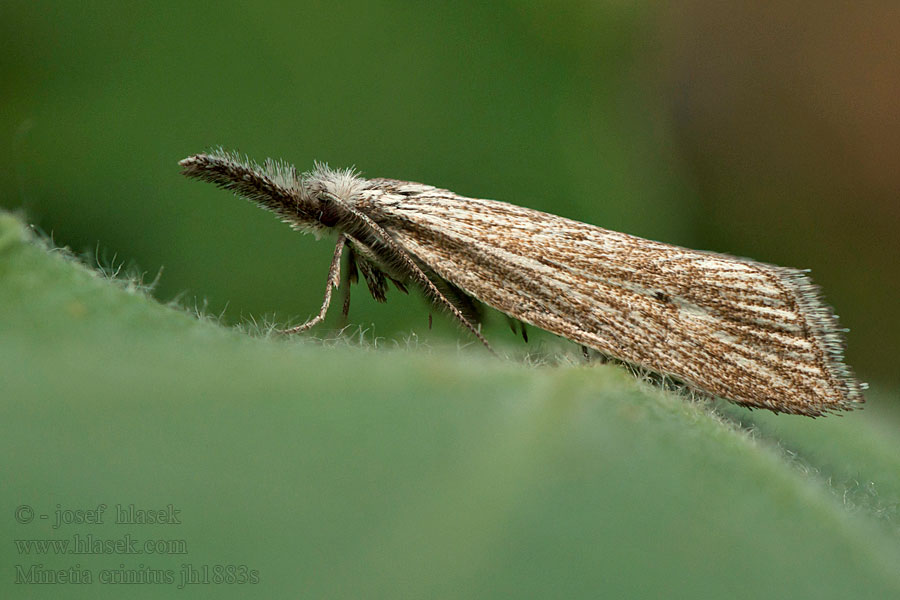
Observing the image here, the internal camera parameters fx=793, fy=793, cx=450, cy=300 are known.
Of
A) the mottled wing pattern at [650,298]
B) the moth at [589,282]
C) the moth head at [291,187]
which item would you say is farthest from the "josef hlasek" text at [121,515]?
the moth head at [291,187]

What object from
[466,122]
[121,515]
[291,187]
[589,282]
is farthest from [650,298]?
[466,122]

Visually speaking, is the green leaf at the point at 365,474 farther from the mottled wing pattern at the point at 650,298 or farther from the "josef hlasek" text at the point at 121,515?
the mottled wing pattern at the point at 650,298

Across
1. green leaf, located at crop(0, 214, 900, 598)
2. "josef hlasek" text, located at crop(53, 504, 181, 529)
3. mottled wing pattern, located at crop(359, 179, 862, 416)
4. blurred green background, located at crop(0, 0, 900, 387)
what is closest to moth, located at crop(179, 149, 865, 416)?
mottled wing pattern, located at crop(359, 179, 862, 416)

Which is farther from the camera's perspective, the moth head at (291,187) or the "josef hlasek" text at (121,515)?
the moth head at (291,187)

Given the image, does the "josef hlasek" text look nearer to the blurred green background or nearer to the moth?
the moth

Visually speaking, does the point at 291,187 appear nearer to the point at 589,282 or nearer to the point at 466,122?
the point at 589,282

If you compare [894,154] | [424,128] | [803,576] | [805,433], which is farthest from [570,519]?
[894,154]

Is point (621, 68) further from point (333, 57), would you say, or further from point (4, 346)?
point (4, 346)

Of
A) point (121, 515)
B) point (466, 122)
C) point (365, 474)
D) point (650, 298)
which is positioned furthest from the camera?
point (466, 122)
